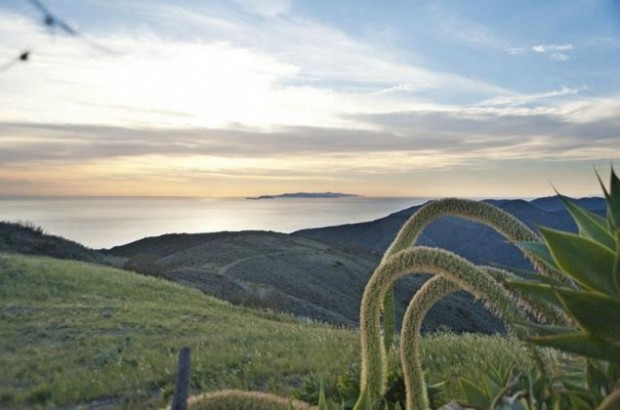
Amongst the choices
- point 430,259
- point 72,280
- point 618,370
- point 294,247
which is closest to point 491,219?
Result: point 430,259

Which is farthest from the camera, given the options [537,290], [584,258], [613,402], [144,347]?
[144,347]

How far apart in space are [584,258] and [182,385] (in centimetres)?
123

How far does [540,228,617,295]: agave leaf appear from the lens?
1132 millimetres

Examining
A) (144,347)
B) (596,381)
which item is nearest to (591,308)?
(596,381)

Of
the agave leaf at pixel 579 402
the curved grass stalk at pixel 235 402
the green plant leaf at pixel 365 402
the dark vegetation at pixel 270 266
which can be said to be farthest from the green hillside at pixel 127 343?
the dark vegetation at pixel 270 266

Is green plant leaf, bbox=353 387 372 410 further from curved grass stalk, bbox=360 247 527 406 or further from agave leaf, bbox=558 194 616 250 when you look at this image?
agave leaf, bbox=558 194 616 250

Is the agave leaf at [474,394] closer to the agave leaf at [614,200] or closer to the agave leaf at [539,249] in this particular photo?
the agave leaf at [539,249]

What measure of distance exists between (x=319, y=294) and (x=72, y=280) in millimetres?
24947

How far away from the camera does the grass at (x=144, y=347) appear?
8344 millimetres

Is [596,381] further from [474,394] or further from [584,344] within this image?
[474,394]

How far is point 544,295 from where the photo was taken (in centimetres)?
127

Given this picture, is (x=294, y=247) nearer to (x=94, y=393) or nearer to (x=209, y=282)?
(x=209, y=282)

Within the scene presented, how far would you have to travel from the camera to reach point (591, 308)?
1.05 meters

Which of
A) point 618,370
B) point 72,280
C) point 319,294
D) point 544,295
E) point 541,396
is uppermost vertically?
point 544,295
